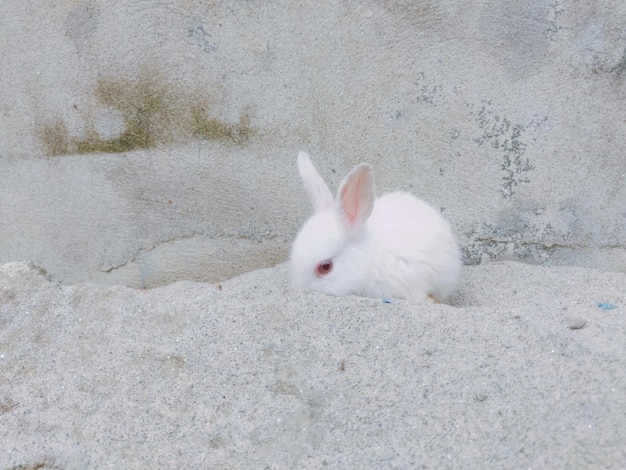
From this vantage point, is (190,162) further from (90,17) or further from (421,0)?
(421,0)

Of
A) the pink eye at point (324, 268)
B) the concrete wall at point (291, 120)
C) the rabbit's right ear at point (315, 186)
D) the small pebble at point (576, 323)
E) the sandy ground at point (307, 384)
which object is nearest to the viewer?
the sandy ground at point (307, 384)

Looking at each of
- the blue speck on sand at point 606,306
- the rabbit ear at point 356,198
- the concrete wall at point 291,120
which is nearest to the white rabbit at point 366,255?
the rabbit ear at point 356,198

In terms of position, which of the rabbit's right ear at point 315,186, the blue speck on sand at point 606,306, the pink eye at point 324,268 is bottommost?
the blue speck on sand at point 606,306

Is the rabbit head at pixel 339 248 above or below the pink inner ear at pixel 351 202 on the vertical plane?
below

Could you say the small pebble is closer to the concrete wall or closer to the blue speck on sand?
the blue speck on sand

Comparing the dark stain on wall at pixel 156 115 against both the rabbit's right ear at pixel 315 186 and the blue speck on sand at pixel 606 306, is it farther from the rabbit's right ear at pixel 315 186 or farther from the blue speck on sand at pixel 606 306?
the blue speck on sand at pixel 606 306

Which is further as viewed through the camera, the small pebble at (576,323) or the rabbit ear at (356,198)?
the rabbit ear at (356,198)

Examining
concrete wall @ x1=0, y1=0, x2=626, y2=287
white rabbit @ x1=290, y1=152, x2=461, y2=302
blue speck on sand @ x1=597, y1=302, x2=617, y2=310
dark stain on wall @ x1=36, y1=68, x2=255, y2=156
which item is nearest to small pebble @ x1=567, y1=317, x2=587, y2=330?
blue speck on sand @ x1=597, y1=302, x2=617, y2=310

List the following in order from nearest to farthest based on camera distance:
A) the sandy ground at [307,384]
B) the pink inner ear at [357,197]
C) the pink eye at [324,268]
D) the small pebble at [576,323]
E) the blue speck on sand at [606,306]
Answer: the sandy ground at [307,384] → the small pebble at [576,323] → the blue speck on sand at [606,306] → the pink inner ear at [357,197] → the pink eye at [324,268]
